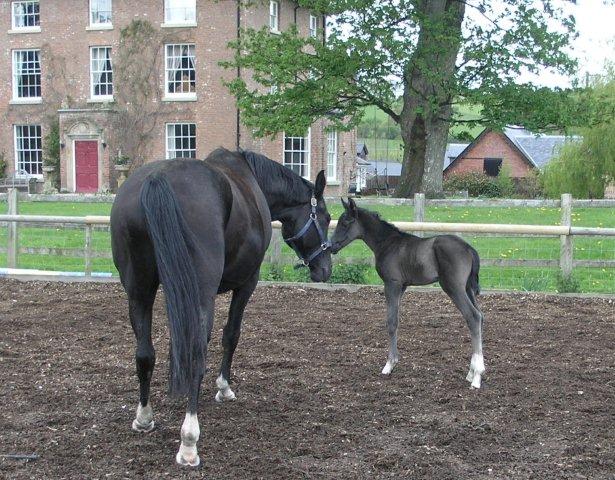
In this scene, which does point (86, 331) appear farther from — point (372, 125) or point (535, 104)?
point (372, 125)

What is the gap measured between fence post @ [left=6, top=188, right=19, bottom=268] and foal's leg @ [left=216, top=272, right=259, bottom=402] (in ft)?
22.7

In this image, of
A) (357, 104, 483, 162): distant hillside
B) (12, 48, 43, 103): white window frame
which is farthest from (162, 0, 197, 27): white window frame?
(357, 104, 483, 162): distant hillside

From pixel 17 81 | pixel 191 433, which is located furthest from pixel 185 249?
pixel 17 81

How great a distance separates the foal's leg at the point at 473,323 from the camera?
212 inches

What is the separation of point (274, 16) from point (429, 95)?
12.6 metres

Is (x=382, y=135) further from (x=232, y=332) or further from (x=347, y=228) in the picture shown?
(x=232, y=332)

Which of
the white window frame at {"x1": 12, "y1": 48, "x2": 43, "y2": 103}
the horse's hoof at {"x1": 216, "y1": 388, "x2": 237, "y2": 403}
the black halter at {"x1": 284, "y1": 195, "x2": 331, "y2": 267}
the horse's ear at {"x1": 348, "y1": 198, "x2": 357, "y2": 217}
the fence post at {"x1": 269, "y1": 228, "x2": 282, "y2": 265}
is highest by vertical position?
the white window frame at {"x1": 12, "y1": 48, "x2": 43, "y2": 103}

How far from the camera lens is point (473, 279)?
18.9ft

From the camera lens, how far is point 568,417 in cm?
460

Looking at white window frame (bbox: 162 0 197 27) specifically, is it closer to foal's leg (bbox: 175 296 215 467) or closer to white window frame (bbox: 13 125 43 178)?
white window frame (bbox: 13 125 43 178)

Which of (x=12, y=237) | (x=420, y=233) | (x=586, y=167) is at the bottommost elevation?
(x=12, y=237)

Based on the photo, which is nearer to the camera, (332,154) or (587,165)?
(587,165)

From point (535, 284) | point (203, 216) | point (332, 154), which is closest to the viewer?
point (203, 216)

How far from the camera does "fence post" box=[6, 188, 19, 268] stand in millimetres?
10836
